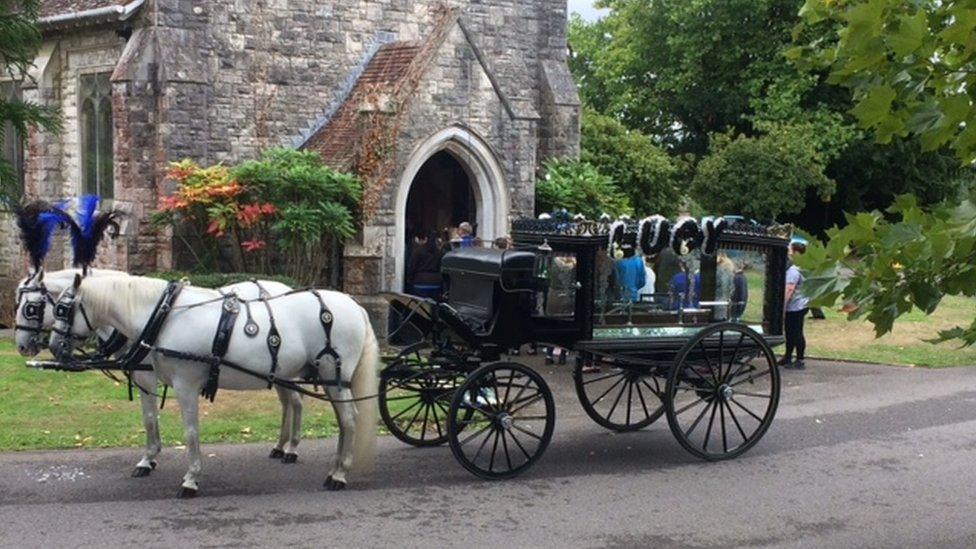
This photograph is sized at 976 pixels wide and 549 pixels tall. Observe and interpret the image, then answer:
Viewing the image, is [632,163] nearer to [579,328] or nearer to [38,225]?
[579,328]

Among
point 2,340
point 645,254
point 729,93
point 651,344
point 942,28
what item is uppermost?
point 729,93

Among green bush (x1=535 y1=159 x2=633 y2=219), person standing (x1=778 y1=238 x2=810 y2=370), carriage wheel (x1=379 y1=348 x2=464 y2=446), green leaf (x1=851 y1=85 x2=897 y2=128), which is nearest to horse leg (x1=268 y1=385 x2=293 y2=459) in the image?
carriage wheel (x1=379 y1=348 x2=464 y2=446)

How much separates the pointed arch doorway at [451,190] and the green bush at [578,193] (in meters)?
1.16

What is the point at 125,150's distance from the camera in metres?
18.1

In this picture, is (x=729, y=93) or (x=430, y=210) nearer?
(x=430, y=210)

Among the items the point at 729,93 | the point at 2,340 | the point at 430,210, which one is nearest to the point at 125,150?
the point at 2,340

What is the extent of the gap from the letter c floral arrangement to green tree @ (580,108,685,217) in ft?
28.6

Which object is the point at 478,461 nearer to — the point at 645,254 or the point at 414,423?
the point at 414,423

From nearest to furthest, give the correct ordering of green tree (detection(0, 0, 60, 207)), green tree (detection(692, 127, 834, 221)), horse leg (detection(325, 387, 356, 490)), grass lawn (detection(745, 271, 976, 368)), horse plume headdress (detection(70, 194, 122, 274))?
horse plume headdress (detection(70, 194, 122, 274)) < horse leg (detection(325, 387, 356, 490)) < green tree (detection(0, 0, 60, 207)) < grass lawn (detection(745, 271, 976, 368)) < green tree (detection(692, 127, 834, 221))

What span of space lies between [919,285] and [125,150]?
14840 millimetres

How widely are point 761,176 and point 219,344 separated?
23.5 m

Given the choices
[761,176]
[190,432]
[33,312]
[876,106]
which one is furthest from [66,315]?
[761,176]

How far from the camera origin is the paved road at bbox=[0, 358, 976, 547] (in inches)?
336

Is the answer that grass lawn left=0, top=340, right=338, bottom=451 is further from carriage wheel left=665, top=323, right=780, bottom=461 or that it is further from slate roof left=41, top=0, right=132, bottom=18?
slate roof left=41, top=0, right=132, bottom=18
